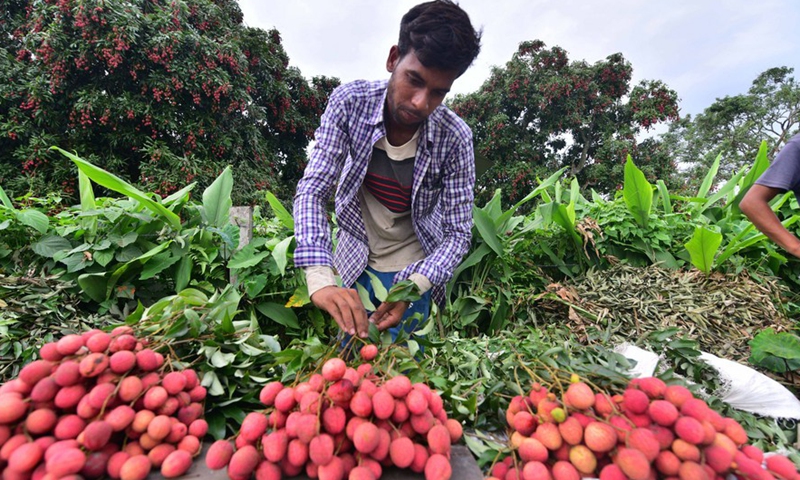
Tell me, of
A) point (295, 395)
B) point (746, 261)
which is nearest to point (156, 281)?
point (295, 395)

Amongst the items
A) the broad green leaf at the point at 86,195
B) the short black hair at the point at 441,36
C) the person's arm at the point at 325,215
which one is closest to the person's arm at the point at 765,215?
the short black hair at the point at 441,36

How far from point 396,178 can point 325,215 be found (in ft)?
1.20

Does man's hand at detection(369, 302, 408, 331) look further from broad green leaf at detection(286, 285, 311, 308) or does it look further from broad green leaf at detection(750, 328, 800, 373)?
broad green leaf at detection(750, 328, 800, 373)

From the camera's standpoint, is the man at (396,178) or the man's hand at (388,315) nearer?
the man's hand at (388,315)

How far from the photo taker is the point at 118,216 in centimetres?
159

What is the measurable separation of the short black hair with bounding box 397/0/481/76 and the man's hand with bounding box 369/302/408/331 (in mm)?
752

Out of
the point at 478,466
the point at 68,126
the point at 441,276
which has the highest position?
the point at 441,276

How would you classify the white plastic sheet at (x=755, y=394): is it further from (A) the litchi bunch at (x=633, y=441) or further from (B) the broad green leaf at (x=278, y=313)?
(B) the broad green leaf at (x=278, y=313)

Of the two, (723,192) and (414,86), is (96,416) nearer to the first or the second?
(414,86)

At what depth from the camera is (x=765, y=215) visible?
1685 mm

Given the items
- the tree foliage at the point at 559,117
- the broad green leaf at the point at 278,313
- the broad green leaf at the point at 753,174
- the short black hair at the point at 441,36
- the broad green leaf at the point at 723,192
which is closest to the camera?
the short black hair at the point at 441,36

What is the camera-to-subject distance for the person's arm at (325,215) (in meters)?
0.97

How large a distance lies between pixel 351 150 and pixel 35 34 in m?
6.52

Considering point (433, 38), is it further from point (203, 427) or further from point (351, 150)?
point (203, 427)
